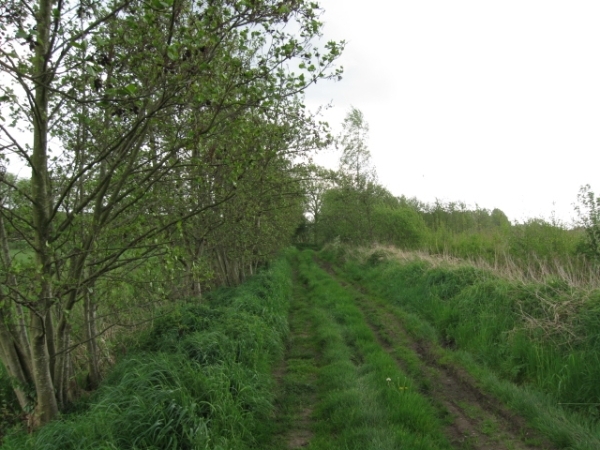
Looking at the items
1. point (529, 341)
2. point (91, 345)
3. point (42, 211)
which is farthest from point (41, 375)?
point (529, 341)

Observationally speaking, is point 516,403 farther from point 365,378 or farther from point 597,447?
point 365,378

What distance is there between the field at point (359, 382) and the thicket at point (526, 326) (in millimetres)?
25

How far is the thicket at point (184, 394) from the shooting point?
4.09 metres

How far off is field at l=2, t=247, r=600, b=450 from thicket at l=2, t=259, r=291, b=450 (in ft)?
0.06

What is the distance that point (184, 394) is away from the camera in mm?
4680

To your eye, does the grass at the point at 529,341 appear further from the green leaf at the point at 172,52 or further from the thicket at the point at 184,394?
the green leaf at the point at 172,52

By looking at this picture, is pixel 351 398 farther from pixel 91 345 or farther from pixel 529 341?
pixel 91 345

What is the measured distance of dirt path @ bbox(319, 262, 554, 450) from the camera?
4.96 meters

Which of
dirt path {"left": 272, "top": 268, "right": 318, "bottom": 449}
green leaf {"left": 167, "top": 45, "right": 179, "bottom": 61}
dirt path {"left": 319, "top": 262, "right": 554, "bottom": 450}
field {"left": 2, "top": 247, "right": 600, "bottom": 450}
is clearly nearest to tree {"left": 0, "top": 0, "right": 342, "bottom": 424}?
green leaf {"left": 167, "top": 45, "right": 179, "bottom": 61}

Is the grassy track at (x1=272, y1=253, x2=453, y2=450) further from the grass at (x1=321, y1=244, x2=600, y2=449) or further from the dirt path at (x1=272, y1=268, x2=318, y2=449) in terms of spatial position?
the grass at (x1=321, y1=244, x2=600, y2=449)

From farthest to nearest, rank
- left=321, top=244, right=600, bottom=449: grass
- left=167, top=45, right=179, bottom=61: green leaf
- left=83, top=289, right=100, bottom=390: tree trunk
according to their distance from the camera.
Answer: left=83, top=289, right=100, bottom=390: tree trunk < left=321, top=244, right=600, bottom=449: grass < left=167, top=45, right=179, bottom=61: green leaf

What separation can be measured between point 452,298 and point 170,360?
7.46m

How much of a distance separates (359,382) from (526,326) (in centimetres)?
326

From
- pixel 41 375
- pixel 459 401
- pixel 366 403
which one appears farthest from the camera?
pixel 459 401
